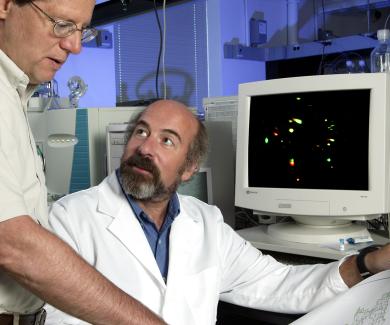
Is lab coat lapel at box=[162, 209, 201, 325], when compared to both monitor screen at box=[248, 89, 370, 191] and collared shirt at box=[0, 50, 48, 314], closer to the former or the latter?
monitor screen at box=[248, 89, 370, 191]

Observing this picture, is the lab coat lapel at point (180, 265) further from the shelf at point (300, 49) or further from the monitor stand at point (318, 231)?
the shelf at point (300, 49)

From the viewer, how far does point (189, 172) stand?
173 cm

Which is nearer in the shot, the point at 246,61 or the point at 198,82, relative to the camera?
the point at 198,82

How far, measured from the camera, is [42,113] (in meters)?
2.05

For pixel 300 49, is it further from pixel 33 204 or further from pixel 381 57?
pixel 33 204

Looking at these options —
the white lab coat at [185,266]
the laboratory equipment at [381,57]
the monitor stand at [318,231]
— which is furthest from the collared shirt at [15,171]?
the laboratory equipment at [381,57]

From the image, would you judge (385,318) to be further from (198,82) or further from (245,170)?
(198,82)

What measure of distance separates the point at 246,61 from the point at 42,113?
3647 mm

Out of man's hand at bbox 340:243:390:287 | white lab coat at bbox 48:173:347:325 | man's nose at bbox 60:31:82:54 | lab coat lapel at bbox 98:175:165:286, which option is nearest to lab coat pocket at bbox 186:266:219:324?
white lab coat at bbox 48:173:347:325

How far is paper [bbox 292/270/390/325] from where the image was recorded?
1041mm

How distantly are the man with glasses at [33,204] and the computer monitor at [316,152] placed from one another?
0.92m

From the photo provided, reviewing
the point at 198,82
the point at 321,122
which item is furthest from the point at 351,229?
the point at 198,82

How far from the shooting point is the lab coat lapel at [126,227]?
1.44 metres

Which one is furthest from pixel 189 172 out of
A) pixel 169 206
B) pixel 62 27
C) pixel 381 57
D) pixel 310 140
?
pixel 381 57
